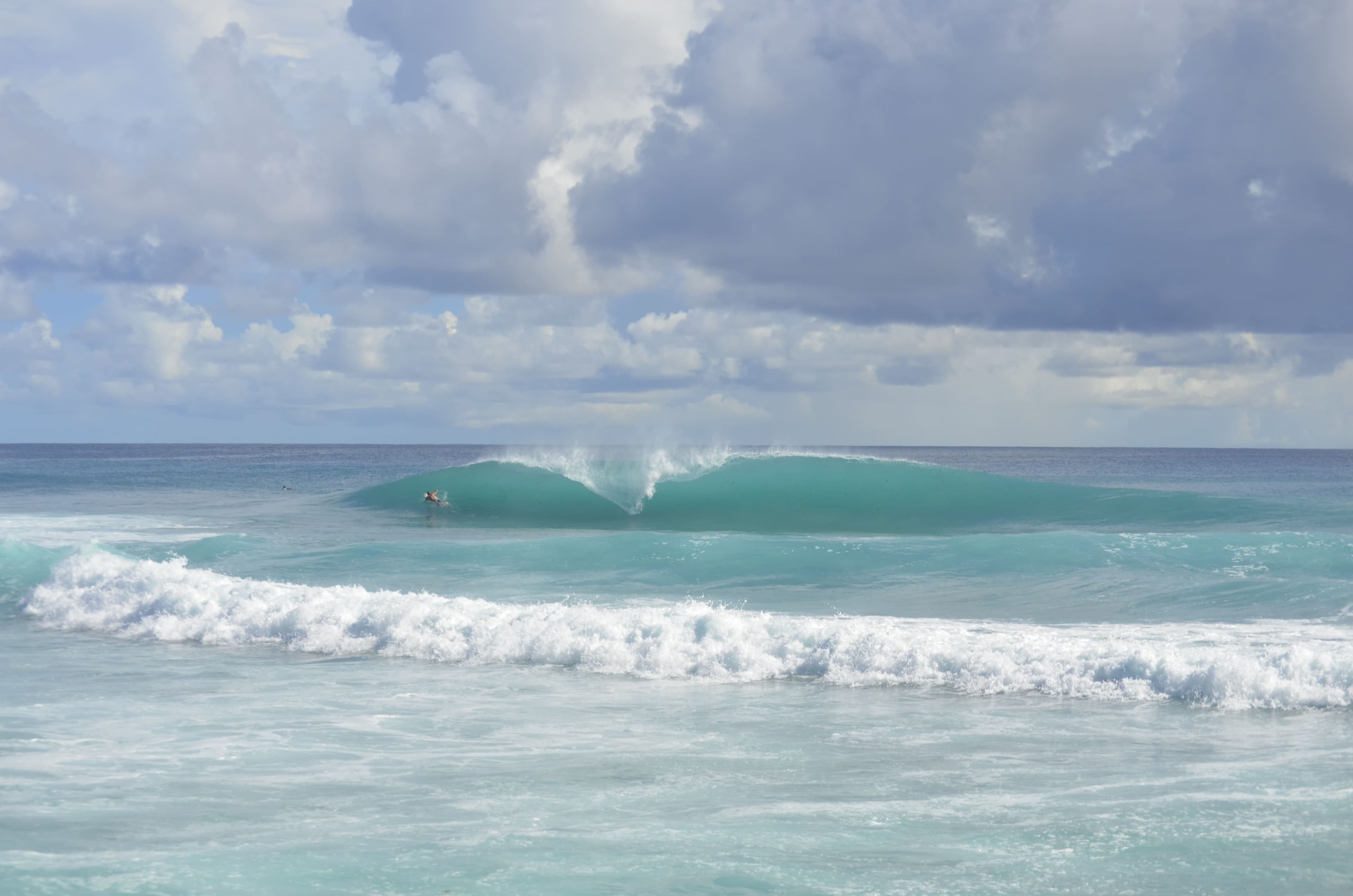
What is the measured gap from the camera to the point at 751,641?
34.8 feet

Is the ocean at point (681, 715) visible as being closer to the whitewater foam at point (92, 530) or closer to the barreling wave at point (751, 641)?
the barreling wave at point (751, 641)

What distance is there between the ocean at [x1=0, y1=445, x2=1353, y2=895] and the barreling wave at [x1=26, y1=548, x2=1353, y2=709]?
0.13ft

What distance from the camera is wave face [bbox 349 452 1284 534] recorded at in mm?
25469

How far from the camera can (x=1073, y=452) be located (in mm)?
154500

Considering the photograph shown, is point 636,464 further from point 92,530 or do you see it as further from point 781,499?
point 92,530

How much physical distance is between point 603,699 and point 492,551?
32.5ft

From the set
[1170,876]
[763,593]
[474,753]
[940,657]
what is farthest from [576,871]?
[763,593]

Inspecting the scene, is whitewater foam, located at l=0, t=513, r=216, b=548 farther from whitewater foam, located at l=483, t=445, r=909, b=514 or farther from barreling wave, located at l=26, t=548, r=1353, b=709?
whitewater foam, located at l=483, t=445, r=909, b=514

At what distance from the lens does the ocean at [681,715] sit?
5.50 metres

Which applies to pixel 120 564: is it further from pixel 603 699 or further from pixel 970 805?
pixel 970 805

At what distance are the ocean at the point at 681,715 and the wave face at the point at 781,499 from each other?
723 cm

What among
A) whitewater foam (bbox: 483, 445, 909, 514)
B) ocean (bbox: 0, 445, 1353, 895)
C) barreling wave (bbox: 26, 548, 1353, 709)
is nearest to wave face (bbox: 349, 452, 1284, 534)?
whitewater foam (bbox: 483, 445, 909, 514)

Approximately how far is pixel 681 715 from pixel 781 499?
20.8 meters

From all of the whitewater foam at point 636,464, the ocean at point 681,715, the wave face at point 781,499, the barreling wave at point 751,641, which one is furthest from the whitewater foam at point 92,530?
the whitewater foam at point 636,464
